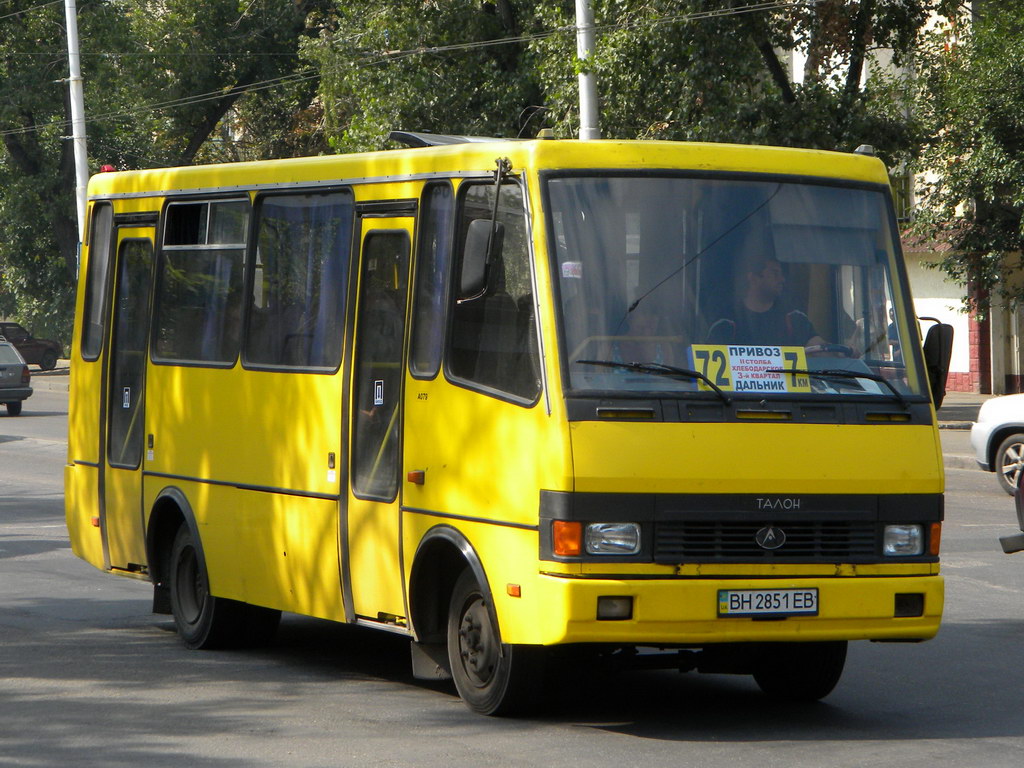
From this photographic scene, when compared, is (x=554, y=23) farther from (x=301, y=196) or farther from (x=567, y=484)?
(x=567, y=484)

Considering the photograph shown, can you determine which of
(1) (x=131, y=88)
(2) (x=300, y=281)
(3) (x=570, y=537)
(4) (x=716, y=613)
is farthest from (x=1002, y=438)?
(1) (x=131, y=88)

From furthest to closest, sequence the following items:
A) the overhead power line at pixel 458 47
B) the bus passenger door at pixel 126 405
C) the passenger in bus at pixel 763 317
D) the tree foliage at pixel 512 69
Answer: the tree foliage at pixel 512 69 → the overhead power line at pixel 458 47 → the bus passenger door at pixel 126 405 → the passenger in bus at pixel 763 317

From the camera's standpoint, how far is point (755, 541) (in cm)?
713

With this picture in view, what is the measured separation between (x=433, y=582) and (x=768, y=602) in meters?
1.64

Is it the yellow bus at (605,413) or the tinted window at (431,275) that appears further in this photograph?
the tinted window at (431,275)

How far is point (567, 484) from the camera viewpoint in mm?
6906

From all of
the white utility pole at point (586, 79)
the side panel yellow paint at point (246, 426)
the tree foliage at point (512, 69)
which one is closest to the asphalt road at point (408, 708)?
the side panel yellow paint at point (246, 426)

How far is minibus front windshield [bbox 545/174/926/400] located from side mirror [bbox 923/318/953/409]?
11cm

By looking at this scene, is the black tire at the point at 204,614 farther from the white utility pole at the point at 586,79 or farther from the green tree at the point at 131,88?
the green tree at the point at 131,88

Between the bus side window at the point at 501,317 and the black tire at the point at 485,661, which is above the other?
the bus side window at the point at 501,317

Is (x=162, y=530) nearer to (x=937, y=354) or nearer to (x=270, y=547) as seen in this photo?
(x=270, y=547)

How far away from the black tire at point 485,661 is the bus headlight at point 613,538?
63 cm

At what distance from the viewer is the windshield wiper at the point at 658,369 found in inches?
282

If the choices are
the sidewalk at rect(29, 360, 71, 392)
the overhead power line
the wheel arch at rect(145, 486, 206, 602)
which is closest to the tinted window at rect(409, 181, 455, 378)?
the wheel arch at rect(145, 486, 206, 602)
